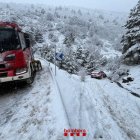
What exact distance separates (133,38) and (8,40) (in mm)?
23645

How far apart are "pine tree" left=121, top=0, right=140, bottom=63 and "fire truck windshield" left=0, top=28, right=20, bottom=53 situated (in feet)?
71.8

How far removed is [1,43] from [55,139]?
17.4 ft

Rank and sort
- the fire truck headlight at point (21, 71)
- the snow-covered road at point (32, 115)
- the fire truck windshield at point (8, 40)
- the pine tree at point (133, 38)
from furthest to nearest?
the pine tree at point (133, 38), the fire truck headlight at point (21, 71), the fire truck windshield at point (8, 40), the snow-covered road at point (32, 115)

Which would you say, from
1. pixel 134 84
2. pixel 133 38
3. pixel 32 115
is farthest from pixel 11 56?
pixel 133 38

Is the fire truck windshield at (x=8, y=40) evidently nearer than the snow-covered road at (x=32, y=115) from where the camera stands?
No

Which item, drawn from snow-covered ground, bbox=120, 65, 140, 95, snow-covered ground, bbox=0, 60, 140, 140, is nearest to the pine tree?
snow-covered ground, bbox=120, 65, 140, 95

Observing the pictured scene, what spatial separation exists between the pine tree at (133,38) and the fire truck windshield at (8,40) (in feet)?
Answer: 71.8

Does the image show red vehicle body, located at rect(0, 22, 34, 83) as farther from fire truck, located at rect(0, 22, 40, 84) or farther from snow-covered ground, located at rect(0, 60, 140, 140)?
snow-covered ground, located at rect(0, 60, 140, 140)

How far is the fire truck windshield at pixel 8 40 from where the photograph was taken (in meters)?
8.56

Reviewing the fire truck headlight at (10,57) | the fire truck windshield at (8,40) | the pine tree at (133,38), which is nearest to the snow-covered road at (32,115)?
the fire truck headlight at (10,57)

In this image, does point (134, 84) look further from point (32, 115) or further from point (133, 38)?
point (32, 115)

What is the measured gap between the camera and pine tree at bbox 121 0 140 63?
27938 mm

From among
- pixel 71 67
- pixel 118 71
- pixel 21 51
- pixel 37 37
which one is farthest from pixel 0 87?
pixel 37 37

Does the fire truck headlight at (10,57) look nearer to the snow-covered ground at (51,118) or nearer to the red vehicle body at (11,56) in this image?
the red vehicle body at (11,56)
